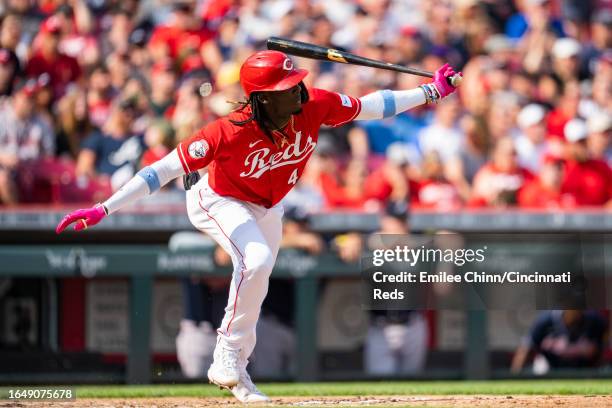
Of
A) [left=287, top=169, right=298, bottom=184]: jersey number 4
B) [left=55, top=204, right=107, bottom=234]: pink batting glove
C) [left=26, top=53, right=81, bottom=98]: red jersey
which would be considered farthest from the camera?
[left=26, top=53, right=81, bottom=98]: red jersey

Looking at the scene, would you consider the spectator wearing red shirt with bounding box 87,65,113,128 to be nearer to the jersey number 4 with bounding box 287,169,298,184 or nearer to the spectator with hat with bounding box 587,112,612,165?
the spectator with hat with bounding box 587,112,612,165

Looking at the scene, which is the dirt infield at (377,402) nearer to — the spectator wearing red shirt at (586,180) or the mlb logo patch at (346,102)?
the mlb logo patch at (346,102)

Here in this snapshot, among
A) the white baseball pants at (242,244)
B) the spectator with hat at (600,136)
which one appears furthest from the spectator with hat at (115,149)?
the spectator with hat at (600,136)

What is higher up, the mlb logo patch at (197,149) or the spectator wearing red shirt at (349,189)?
the mlb logo patch at (197,149)

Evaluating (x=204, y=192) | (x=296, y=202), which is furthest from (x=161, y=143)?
(x=204, y=192)

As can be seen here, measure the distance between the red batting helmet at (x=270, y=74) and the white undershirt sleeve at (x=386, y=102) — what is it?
616mm

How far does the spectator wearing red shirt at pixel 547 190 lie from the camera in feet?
30.6

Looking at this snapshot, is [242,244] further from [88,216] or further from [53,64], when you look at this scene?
[53,64]

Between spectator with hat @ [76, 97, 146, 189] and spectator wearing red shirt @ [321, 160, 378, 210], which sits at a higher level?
spectator with hat @ [76, 97, 146, 189]

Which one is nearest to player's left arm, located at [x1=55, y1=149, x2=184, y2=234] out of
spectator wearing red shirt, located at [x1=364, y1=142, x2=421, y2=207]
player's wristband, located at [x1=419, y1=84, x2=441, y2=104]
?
player's wristband, located at [x1=419, y1=84, x2=441, y2=104]

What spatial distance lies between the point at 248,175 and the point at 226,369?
1009 millimetres

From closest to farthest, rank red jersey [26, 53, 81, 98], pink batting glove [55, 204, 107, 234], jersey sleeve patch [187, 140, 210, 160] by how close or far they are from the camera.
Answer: pink batting glove [55, 204, 107, 234]
jersey sleeve patch [187, 140, 210, 160]
red jersey [26, 53, 81, 98]

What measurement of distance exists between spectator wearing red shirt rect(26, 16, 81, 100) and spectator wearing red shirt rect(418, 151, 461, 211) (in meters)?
3.32

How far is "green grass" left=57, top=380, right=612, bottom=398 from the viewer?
7.41 m
